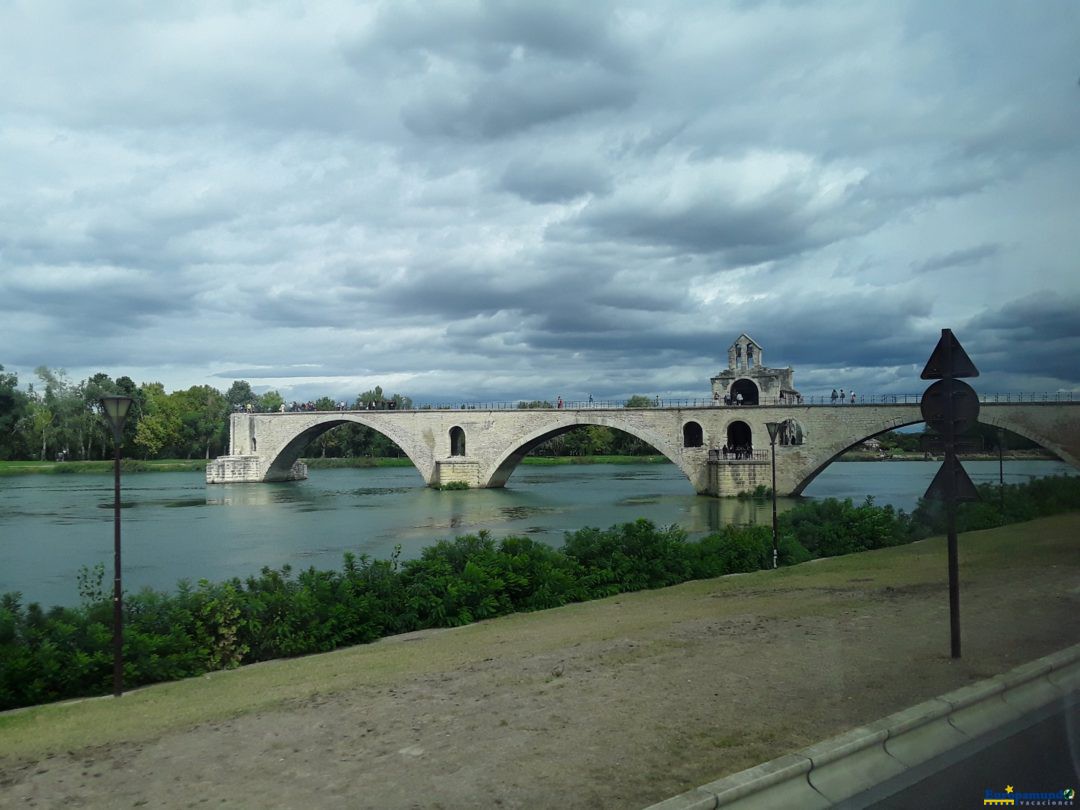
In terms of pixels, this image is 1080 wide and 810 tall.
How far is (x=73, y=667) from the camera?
7879 mm

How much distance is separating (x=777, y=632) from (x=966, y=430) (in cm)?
242

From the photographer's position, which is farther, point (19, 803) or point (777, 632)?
point (777, 632)

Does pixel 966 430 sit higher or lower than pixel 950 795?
higher

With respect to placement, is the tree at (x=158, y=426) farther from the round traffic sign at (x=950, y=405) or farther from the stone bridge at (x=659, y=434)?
the round traffic sign at (x=950, y=405)

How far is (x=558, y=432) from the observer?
171ft

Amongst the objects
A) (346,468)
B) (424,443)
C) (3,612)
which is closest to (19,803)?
(3,612)

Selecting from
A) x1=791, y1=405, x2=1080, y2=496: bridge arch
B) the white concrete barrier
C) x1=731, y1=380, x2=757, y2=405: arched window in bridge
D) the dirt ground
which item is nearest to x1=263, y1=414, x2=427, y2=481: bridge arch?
x1=731, y1=380, x2=757, y2=405: arched window in bridge

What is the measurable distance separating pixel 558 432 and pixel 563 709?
4675 cm

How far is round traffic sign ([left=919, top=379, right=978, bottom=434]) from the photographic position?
20.5ft

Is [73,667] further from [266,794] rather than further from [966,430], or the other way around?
[966,430]

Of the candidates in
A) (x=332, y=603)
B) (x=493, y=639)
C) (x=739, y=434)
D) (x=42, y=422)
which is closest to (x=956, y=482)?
(x=493, y=639)

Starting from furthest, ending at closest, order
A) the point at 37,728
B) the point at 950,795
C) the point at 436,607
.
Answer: the point at 436,607, the point at 37,728, the point at 950,795

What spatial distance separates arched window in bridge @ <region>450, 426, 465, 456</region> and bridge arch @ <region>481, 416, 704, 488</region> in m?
3.65

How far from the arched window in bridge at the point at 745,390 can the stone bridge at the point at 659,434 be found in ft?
11.4
